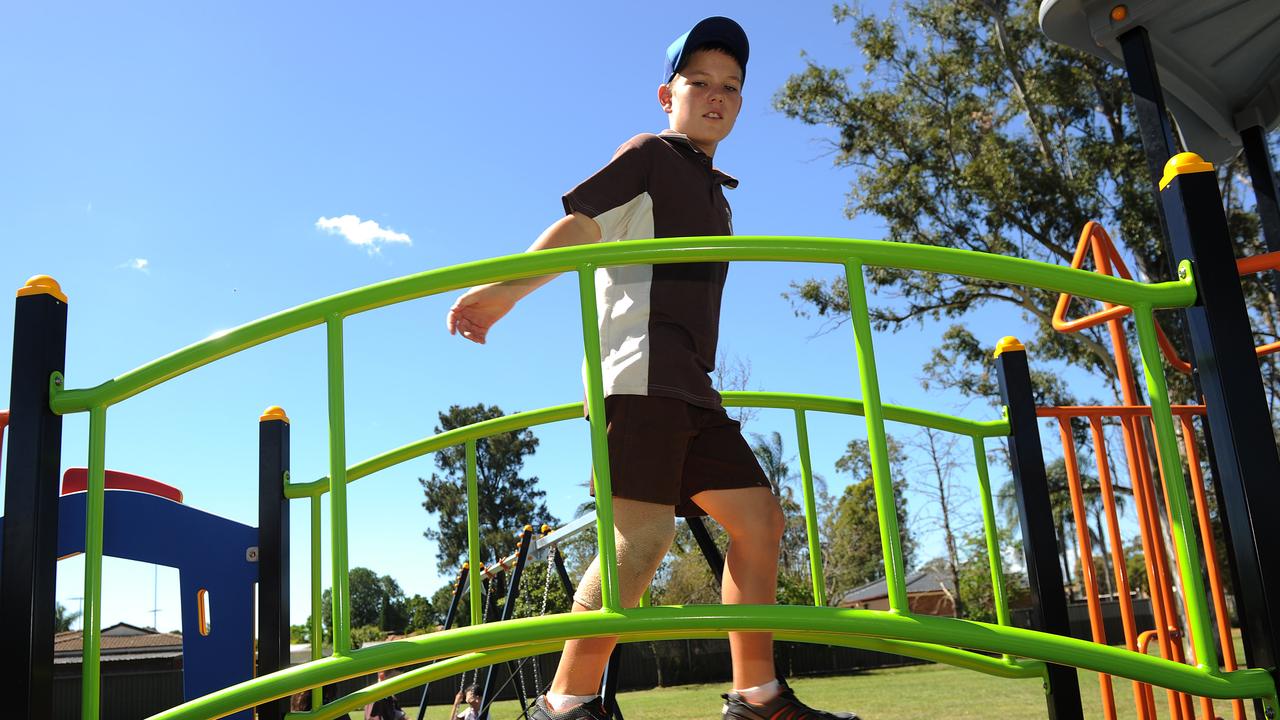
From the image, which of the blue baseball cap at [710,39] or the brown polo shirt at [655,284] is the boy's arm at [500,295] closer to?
the brown polo shirt at [655,284]

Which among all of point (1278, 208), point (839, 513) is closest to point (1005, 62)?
point (1278, 208)

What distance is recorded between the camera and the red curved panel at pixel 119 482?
270 centimetres

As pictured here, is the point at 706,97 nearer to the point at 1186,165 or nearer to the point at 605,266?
the point at 605,266

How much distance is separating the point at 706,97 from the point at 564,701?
1.28 metres

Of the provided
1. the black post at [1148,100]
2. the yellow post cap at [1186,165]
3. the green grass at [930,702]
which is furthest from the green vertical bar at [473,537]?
the green grass at [930,702]

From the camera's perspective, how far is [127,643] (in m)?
35.3

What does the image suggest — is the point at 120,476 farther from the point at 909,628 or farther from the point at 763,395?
the point at 909,628

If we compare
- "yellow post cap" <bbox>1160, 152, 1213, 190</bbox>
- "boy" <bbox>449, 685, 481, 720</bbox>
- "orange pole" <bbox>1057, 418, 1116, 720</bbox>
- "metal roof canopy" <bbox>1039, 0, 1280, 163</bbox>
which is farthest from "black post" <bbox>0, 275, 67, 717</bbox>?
"boy" <bbox>449, 685, 481, 720</bbox>

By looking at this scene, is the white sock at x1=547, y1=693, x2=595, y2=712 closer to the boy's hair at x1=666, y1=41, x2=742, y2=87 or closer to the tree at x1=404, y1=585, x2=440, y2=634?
the boy's hair at x1=666, y1=41, x2=742, y2=87

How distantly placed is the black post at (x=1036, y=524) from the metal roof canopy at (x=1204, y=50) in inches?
52.3

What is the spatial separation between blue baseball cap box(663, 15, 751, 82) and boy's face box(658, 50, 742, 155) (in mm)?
17

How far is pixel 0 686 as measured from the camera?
137cm

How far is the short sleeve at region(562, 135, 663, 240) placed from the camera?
5.89ft

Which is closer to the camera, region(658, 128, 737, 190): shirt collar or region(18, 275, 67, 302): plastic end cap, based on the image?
region(18, 275, 67, 302): plastic end cap
